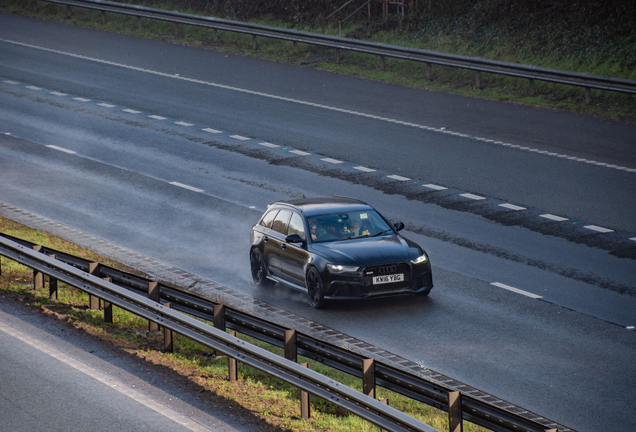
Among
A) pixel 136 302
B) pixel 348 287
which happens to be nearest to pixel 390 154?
pixel 348 287

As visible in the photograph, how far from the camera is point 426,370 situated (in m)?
10.8

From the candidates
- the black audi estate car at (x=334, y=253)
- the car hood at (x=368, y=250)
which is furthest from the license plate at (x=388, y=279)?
the car hood at (x=368, y=250)

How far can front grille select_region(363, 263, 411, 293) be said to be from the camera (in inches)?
516

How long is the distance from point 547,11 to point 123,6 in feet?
56.5

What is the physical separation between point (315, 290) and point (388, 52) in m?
17.3

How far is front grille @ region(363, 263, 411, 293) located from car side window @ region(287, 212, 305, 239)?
1529 millimetres

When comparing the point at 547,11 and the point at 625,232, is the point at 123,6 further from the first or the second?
the point at 625,232

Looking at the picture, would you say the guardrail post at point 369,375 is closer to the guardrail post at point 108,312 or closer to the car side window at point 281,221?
the guardrail post at point 108,312

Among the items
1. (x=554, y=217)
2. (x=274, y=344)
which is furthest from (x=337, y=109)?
(x=274, y=344)

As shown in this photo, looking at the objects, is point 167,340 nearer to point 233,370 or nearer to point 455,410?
point 233,370

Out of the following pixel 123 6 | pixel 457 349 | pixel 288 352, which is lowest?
pixel 457 349

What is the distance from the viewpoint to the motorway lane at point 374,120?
19.4m

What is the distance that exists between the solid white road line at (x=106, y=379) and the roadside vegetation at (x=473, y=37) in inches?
694

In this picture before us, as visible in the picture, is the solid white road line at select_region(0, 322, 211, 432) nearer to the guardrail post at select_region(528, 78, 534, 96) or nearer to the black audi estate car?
the black audi estate car
